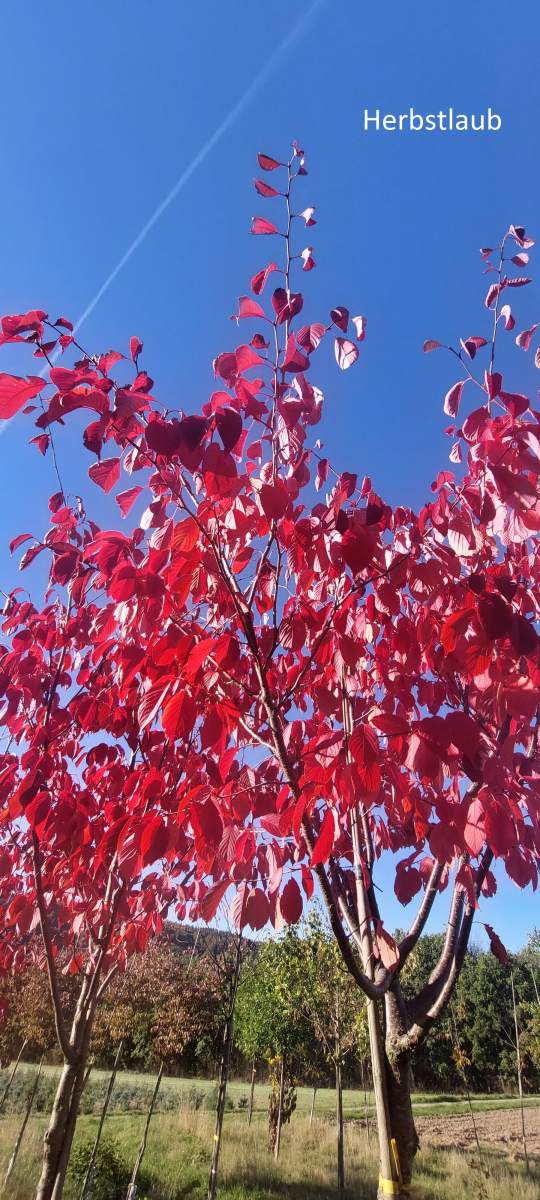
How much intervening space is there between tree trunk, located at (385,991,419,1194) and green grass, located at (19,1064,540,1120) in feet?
53.8

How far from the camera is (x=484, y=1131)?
50.7 ft

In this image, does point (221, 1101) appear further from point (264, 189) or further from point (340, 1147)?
point (264, 189)

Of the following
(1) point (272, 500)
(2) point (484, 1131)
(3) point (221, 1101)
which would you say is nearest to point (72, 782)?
(1) point (272, 500)

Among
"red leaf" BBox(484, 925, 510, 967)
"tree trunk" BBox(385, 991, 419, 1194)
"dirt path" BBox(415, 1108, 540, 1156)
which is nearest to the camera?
"tree trunk" BBox(385, 991, 419, 1194)

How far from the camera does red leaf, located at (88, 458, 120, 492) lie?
1444mm

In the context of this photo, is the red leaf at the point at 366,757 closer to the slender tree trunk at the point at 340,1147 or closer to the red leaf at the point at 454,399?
the red leaf at the point at 454,399

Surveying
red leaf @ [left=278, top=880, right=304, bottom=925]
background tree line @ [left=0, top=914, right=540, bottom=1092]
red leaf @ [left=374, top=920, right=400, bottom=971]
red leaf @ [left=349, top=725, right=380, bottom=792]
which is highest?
red leaf @ [left=349, top=725, right=380, bottom=792]

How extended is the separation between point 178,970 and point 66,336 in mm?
12166

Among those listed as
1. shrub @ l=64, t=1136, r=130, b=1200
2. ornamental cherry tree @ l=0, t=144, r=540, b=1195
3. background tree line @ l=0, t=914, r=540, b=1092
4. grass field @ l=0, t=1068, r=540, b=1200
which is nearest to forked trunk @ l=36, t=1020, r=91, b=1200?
ornamental cherry tree @ l=0, t=144, r=540, b=1195

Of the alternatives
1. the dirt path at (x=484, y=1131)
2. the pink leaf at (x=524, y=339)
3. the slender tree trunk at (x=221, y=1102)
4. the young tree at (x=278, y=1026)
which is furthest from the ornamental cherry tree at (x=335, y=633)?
the dirt path at (x=484, y=1131)

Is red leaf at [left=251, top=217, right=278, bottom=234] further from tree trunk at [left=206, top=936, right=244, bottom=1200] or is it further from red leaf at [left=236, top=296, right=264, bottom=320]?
tree trunk at [left=206, top=936, right=244, bottom=1200]

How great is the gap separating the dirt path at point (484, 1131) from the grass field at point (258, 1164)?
108 cm

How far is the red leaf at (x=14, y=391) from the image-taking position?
3.97ft

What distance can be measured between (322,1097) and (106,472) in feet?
90.6
